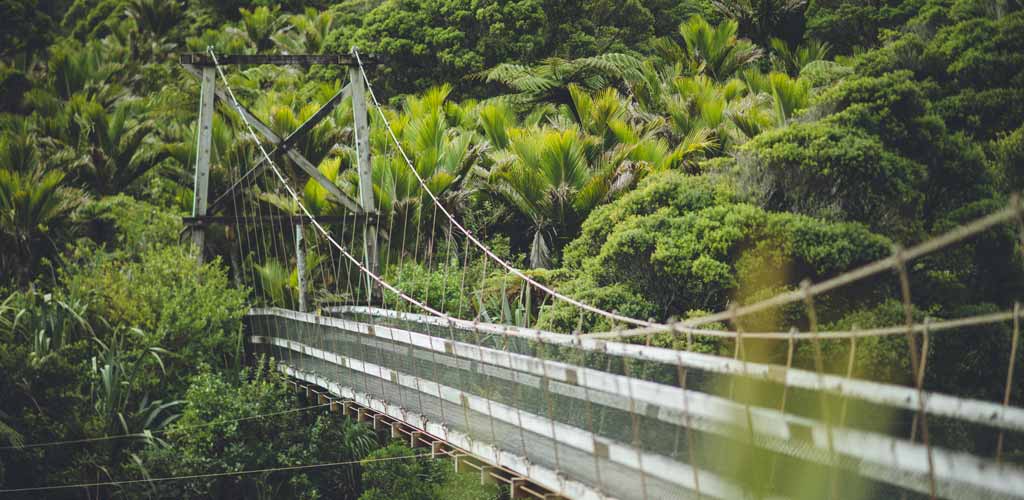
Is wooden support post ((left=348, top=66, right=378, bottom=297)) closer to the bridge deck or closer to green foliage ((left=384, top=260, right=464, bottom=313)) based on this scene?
green foliage ((left=384, top=260, right=464, bottom=313))

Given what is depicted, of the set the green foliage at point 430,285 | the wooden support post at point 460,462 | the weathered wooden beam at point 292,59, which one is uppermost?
the weathered wooden beam at point 292,59

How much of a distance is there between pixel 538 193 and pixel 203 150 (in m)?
4.01

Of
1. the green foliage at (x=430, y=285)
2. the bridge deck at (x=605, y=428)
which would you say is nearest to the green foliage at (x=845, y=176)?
the bridge deck at (x=605, y=428)

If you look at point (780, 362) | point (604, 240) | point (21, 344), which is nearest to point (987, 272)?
point (780, 362)

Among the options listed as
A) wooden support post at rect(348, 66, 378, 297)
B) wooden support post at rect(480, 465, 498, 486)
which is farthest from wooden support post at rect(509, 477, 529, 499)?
wooden support post at rect(348, 66, 378, 297)

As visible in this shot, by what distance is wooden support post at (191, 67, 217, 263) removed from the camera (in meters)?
10.9

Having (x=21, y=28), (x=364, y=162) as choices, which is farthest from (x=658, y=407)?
(x=21, y=28)

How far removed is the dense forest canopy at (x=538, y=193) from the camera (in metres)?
7.20

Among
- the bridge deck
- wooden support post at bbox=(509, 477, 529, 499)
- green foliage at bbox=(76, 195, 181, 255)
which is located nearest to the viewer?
the bridge deck

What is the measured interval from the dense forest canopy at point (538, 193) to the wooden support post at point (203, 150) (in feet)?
1.21

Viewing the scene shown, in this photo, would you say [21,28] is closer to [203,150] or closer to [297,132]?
[203,150]

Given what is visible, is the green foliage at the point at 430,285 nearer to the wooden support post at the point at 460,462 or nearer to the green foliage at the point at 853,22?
the wooden support post at the point at 460,462

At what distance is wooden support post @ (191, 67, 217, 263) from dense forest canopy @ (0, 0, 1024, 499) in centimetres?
37

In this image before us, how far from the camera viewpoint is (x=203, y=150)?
11.0 metres
